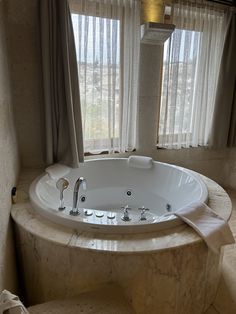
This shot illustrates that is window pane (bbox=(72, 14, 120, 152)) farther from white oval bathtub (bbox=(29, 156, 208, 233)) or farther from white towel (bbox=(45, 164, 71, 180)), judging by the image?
white towel (bbox=(45, 164, 71, 180))

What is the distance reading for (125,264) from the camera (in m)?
1.26

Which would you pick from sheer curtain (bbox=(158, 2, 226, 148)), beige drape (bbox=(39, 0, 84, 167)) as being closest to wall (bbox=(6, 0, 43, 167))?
beige drape (bbox=(39, 0, 84, 167))

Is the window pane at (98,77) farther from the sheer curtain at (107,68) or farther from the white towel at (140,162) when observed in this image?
the white towel at (140,162)

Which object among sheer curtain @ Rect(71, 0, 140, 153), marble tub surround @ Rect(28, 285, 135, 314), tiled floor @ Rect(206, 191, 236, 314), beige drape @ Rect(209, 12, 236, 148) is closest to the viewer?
marble tub surround @ Rect(28, 285, 135, 314)

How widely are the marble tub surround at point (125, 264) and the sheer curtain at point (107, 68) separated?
128 centimetres

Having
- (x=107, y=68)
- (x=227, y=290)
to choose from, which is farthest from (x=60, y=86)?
(x=227, y=290)

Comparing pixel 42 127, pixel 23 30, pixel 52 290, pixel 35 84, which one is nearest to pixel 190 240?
pixel 52 290

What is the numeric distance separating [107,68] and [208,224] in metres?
1.70

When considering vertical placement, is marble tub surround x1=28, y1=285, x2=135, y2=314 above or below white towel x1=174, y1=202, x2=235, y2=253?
below

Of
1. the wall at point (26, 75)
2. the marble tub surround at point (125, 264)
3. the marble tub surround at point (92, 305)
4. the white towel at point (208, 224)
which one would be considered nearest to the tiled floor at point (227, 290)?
the marble tub surround at point (125, 264)

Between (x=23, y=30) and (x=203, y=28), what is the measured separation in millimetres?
1853

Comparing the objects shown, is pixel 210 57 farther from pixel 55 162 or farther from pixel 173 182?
pixel 55 162

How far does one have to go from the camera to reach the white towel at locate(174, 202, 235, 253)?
53.7 inches

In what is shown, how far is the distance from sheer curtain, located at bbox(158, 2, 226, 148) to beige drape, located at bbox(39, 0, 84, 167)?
3.41 feet
